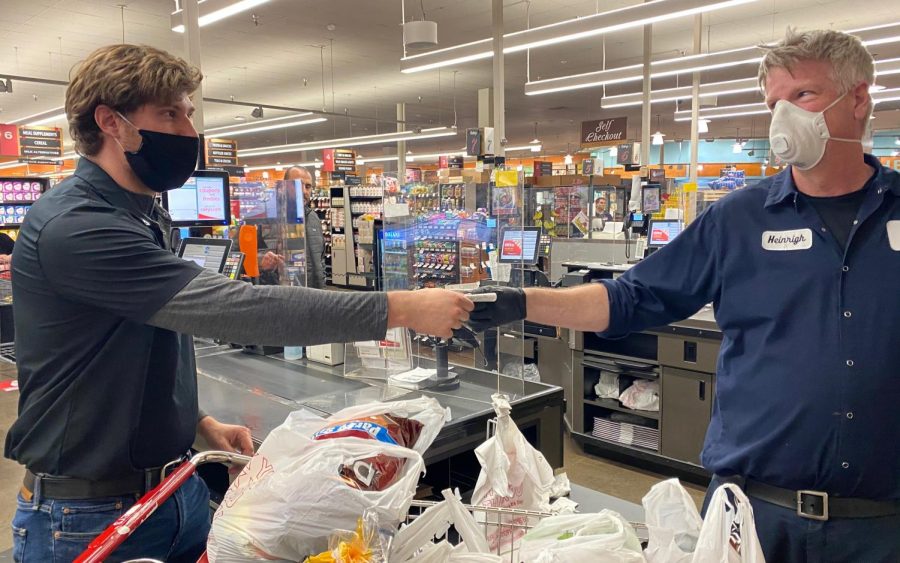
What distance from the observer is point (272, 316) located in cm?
125

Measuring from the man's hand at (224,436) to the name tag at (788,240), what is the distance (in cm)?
148

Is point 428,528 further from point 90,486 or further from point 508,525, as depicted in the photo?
point 90,486

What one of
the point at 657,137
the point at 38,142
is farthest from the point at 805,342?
the point at 38,142

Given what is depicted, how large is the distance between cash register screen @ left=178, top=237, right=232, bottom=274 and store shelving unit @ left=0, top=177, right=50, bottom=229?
6401 millimetres

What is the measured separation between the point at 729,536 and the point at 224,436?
1.34 m

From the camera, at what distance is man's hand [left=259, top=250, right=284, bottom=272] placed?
3.72 meters

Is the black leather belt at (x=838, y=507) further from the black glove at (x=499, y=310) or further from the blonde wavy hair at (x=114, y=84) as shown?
the blonde wavy hair at (x=114, y=84)

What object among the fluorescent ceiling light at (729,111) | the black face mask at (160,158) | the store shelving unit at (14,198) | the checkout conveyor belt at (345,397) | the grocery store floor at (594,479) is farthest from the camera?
the fluorescent ceiling light at (729,111)

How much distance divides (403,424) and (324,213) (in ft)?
47.6

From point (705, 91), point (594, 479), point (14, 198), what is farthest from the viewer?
point (705, 91)

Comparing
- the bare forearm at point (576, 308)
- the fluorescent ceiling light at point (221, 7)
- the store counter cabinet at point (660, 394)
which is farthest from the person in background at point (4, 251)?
the bare forearm at point (576, 308)

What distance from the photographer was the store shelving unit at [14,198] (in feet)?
27.2

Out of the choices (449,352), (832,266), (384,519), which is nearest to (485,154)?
(449,352)

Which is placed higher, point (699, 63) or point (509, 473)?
point (699, 63)
